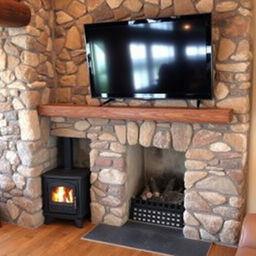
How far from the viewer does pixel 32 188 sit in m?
3.62

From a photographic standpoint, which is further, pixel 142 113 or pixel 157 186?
pixel 157 186

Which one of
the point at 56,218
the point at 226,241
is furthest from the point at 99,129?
the point at 226,241

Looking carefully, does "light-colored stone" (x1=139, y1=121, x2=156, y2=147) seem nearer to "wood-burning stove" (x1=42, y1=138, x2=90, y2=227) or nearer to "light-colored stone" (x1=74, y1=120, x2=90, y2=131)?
"light-colored stone" (x1=74, y1=120, x2=90, y2=131)

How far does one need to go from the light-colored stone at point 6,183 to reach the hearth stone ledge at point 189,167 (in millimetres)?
730

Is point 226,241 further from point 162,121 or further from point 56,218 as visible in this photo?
point 56,218

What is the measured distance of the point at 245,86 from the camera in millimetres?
3021

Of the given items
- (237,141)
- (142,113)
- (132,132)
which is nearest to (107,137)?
(132,132)

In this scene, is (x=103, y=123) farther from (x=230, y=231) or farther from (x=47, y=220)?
(x=230, y=231)

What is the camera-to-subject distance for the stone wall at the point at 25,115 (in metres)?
3.44

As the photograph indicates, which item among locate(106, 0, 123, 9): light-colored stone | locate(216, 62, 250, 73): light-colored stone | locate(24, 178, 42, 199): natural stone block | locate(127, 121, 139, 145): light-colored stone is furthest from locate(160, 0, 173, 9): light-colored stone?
locate(24, 178, 42, 199): natural stone block

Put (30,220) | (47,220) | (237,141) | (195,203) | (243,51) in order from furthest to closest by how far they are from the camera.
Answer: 1. (47,220)
2. (30,220)
3. (195,203)
4. (237,141)
5. (243,51)

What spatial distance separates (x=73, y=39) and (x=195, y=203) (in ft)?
6.57

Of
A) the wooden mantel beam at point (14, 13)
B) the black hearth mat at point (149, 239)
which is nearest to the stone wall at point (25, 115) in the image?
the wooden mantel beam at point (14, 13)

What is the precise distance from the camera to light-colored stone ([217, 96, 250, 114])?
9.95ft
